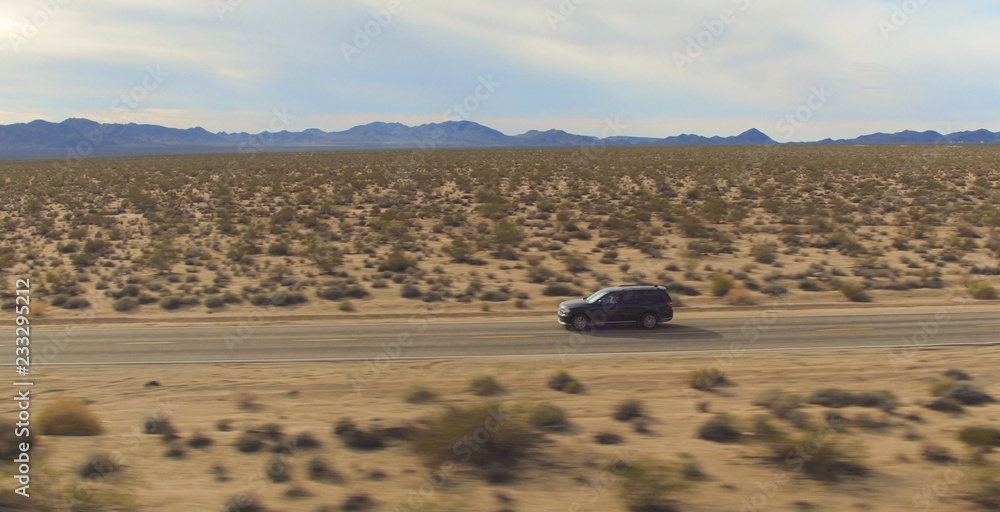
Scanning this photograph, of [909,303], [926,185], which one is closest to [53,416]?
[909,303]

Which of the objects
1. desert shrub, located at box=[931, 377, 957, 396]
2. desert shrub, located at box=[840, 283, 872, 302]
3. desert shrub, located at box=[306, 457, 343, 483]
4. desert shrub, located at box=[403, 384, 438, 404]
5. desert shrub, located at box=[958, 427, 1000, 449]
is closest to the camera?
desert shrub, located at box=[306, 457, 343, 483]

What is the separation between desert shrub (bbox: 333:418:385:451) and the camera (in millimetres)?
11938

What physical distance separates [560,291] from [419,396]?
16.0 m

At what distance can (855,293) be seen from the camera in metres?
29.6

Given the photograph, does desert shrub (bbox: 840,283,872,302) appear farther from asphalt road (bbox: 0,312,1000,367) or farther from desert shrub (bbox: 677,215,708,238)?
desert shrub (bbox: 677,215,708,238)

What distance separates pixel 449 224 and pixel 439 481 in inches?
1471

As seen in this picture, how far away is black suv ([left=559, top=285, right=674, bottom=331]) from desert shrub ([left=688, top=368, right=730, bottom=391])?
23.1 feet

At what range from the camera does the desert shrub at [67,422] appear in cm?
1264

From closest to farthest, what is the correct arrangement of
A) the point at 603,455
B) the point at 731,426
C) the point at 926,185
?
the point at 603,455, the point at 731,426, the point at 926,185

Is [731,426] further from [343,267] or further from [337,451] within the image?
[343,267]

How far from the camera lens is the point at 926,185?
64.9 m

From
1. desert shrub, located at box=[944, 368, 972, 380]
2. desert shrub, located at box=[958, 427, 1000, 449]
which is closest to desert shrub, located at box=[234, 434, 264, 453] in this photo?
desert shrub, located at box=[958, 427, 1000, 449]

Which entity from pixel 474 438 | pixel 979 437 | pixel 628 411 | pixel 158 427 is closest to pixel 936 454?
pixel 979 437

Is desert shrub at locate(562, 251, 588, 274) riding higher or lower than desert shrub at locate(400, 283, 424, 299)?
higher
